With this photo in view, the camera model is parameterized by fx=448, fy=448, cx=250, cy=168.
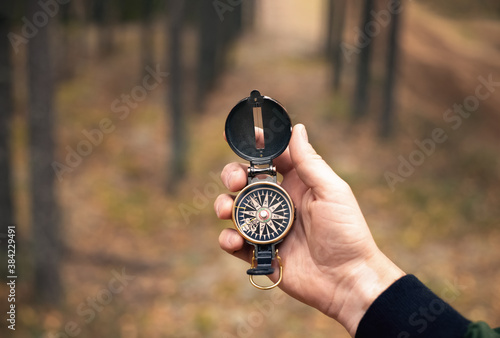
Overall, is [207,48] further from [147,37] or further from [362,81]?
[362,81]

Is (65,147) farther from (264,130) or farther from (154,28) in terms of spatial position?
Answer: (264,130)

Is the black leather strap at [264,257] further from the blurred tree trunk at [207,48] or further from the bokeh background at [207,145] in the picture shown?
the blurred tree trunk at [207,48]

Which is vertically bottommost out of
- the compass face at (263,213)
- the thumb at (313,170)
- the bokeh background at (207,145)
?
the bokeh background at (207,145)

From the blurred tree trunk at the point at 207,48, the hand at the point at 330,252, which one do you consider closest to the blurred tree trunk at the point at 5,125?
the hand at the point at 330,252

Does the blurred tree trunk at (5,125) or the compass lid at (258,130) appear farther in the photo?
the blurred tree trunk at (5,125)

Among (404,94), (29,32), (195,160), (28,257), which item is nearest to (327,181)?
(29,32)

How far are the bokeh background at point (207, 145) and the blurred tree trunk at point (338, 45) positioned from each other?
2.3 inches

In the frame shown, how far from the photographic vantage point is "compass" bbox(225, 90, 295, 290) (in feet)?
8.74

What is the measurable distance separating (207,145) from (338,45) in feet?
14.8

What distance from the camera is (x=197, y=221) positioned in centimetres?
936

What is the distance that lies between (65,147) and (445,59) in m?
9.95

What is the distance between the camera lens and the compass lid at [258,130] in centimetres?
271

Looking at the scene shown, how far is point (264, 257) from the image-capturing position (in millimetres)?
2650

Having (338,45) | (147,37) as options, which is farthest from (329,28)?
(147,37)
